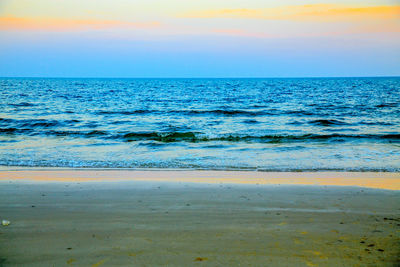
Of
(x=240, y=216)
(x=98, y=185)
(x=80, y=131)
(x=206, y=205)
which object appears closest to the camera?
(x=240, y=216)

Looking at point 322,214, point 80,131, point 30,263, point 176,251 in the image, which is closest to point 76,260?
point 30,263

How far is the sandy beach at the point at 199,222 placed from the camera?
3703 mm

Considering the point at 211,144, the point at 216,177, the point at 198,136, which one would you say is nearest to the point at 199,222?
the point at 216,177

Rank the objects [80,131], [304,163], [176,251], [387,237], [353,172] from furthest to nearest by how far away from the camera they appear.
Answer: [80,131]
[304,163]
[353,172]
[387,237]
[176,251]

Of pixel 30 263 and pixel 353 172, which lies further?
pixel 353 172

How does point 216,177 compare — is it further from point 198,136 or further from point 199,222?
point 198,136

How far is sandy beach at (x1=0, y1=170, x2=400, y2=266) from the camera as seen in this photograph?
3703 mm

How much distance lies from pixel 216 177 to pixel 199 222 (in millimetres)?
3351

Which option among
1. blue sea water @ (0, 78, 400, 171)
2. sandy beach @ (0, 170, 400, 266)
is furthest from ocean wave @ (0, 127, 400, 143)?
sandy beach @ (0, 170, 400, 266)

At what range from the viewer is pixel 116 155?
37.5ft

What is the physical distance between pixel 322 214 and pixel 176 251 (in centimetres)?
252

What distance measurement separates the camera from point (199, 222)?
15.7 ft

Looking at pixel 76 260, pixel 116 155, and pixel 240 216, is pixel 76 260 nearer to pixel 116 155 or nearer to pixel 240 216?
pixel 240 216

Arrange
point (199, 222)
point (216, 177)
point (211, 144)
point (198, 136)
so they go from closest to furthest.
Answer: point (199, 222) < point (216, 177) < point (211, 144) < point (198, 136)
